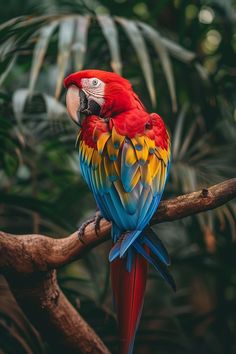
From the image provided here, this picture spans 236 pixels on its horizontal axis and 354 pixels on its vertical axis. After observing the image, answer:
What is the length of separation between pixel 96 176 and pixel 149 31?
51cm

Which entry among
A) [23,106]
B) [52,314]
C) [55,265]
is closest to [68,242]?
[55,265]

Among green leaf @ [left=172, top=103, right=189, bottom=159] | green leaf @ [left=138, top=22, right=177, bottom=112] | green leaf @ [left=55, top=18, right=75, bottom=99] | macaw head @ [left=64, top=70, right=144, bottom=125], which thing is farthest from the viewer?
green leaf @ [left=172, top=103, right=189, bottom=159]

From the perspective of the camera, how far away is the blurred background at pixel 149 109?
119cm

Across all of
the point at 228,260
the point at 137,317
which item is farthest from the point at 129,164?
the point at 228,260

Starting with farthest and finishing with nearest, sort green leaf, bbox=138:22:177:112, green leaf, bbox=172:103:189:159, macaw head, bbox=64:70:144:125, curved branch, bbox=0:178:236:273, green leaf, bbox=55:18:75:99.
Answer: green leaf, bbox=172:103:189:159
green leaf, bbox=138:22:177:112
green leaf, bbox=55:18:75:99
macaw head, bbox=64:70:144:125
curved branch, bbox=0:178:236:273

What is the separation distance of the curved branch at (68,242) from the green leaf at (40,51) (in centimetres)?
36

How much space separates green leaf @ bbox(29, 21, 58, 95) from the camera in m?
1.12

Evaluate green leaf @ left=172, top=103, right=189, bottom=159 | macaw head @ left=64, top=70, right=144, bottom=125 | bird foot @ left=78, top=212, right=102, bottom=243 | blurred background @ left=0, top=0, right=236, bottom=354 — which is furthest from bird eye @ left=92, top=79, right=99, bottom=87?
green leaf @ left=172, top=103, right=189, bottom=159

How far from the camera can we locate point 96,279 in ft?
4.20

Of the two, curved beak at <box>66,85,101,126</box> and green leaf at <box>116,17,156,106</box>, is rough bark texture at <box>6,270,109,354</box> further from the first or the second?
green leaf at <box>116,17,156,106</box>

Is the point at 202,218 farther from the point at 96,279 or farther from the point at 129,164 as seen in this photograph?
the point at 129,164

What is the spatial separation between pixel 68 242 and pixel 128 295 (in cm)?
13

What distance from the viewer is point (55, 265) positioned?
0.93 metres

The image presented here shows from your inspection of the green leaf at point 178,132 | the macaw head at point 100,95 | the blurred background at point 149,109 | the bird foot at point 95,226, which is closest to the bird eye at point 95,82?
the macaw head at point 100,95
